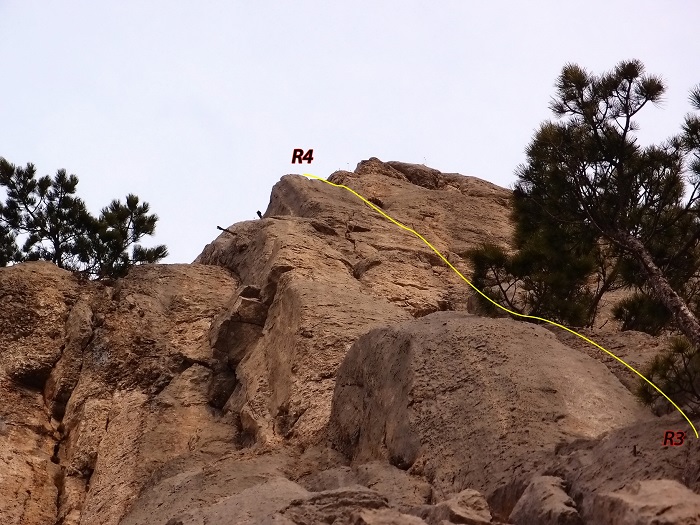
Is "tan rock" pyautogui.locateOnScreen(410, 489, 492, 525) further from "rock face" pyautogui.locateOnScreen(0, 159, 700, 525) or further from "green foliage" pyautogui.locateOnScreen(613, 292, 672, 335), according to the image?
"green foliage" pyautogui.locateOnScreen(613, 292, 672, 335)

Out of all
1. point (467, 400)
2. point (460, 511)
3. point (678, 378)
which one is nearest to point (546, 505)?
point (460, 511)

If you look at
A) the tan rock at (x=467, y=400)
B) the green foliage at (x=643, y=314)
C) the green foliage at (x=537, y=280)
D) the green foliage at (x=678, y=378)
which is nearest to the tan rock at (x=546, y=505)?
the tan rock at (x=467, y=400)

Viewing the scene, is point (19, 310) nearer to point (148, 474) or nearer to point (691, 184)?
point (148, 474)

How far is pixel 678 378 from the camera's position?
13.1 metres

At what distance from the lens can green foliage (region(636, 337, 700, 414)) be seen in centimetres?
1288

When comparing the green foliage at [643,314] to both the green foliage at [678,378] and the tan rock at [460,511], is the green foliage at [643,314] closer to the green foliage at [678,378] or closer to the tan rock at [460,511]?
the green foliage at [678,378]

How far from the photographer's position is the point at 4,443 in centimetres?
1841

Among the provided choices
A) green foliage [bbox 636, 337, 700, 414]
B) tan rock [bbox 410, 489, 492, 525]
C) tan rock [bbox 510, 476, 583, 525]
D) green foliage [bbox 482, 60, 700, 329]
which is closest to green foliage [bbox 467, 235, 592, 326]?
green foliage [bbox 482, 60, 700, 329]

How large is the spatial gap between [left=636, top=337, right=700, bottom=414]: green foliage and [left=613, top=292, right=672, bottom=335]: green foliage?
2496 mm

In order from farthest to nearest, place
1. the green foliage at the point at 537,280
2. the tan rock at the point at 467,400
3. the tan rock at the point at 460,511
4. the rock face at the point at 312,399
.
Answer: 1. the green foliage at the point at 537,280
2. the tan rock at the point at 467,400
3. the rock face at the point at 312,399
4. the tan rock at the point at 460,511

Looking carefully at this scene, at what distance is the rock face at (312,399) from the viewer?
483 inches

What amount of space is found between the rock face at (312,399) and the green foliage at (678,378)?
1.46 feet

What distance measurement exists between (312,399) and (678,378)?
251 inches

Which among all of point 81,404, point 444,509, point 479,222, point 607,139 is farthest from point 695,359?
point 479,222
